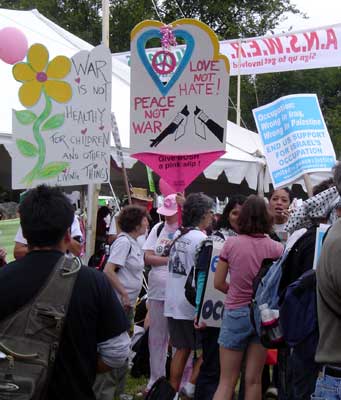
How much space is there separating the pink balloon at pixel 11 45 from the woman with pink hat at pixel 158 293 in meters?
2.90

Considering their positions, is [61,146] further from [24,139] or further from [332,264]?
[332,264]

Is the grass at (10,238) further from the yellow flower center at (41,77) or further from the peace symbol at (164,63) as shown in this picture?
the peace symbol at (164,63)

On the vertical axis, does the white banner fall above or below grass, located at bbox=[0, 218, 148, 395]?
above

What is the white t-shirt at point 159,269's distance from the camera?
532 cm

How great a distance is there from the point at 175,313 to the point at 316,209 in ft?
6.20

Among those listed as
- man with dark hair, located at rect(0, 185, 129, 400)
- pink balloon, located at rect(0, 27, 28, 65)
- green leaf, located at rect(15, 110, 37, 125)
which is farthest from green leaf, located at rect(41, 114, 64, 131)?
man with dark hair, located at rect(0, 185, 129, 400)

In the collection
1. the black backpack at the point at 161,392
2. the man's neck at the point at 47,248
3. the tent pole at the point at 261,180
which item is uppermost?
the tent pole at the point at 261,180

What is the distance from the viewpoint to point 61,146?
211 inches

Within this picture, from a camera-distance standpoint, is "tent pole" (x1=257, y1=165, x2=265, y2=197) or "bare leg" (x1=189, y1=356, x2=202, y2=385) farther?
"tent pole" (x1=257, y1=165, x2=265, y2=197)

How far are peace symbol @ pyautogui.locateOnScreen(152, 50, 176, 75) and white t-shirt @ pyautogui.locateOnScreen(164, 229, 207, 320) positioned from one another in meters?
1.29

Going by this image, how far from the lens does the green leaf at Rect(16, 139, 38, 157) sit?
530 cm

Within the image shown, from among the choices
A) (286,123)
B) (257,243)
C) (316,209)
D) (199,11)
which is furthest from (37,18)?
(199,11)

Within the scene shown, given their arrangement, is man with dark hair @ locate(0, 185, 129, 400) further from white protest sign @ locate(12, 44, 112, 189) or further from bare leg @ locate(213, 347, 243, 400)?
white protest sign @ locate(12, 44, 112, 189)

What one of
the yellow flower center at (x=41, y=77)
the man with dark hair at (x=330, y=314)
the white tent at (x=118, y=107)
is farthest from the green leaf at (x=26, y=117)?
the man with dark hair at (x=330, y=314)
